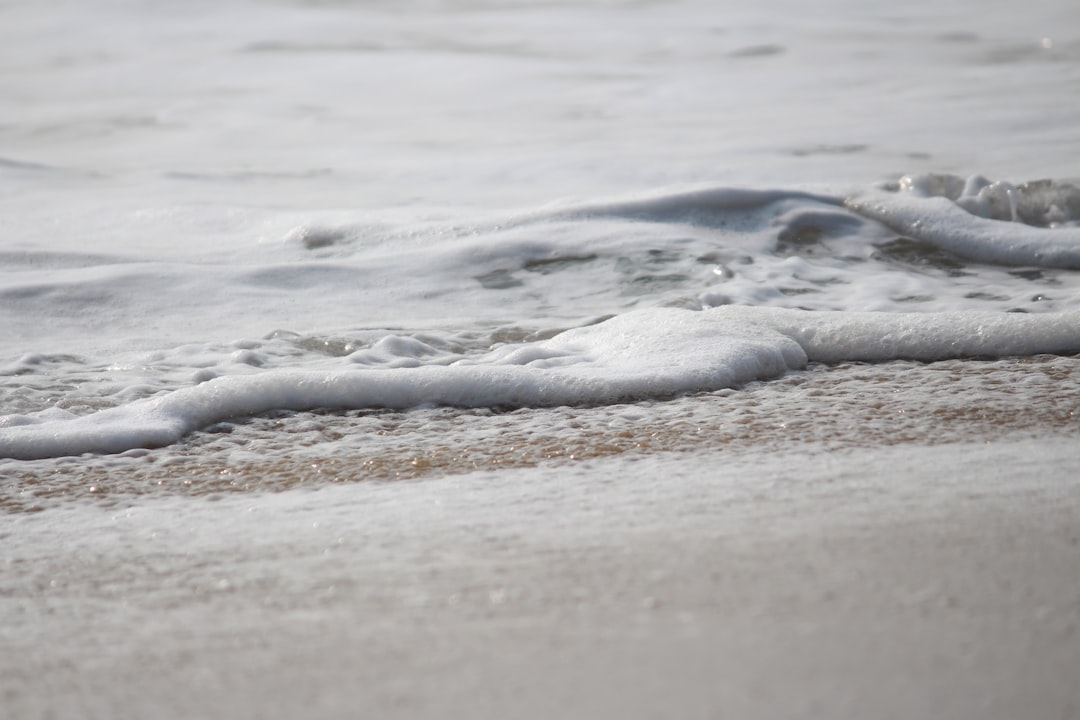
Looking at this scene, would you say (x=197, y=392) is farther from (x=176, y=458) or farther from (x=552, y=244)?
(x=552, y=244)

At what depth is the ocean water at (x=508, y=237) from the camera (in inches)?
90.6

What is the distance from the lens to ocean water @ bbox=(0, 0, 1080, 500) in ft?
7.55

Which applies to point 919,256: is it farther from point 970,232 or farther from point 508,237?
point 508,237

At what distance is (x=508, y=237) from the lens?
4098 mm

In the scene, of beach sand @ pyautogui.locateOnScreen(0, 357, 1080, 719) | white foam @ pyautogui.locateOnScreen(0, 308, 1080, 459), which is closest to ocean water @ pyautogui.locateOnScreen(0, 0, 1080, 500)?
white foam @ pyautogui.locateOnScreen(0, 308, 1080, 459)

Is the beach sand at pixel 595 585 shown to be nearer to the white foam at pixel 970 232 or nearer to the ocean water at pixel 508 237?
the ocean water at pixel 508 237

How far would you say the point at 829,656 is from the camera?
1.24 meters

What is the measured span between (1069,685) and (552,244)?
2.98 m

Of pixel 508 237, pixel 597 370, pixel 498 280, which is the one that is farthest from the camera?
pixel 508 237

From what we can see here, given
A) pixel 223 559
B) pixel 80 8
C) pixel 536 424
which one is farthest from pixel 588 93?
pixel 223 559

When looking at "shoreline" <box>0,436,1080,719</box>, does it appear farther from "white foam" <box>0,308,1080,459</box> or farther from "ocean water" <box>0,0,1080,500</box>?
"white foam" <box>0,308,1080,459</box>

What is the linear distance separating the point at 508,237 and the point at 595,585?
2.75m

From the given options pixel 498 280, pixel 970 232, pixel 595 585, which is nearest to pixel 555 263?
pixel 498 280

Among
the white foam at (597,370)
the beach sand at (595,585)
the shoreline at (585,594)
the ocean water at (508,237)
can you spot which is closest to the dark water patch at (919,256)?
the ocean water at (508,237)
